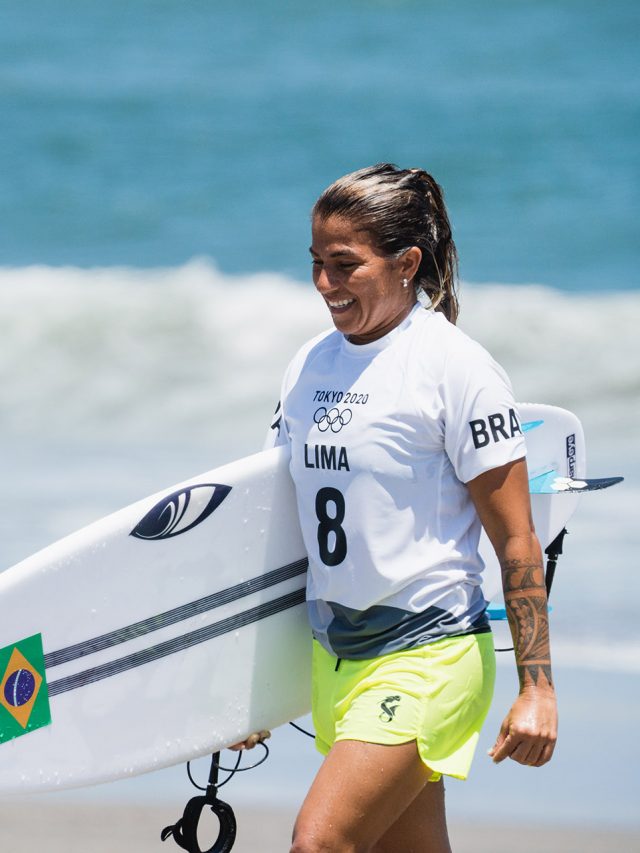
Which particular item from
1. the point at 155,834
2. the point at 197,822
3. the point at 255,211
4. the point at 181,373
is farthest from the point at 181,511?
the point at 255,211

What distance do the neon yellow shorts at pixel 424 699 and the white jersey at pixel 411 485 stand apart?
28 millimetres

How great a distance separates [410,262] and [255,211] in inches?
392

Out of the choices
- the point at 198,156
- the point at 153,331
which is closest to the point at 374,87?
the point at 198,156

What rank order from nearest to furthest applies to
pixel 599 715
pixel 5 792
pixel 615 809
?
pixel 5 792 → pixel 615 809 → pixel 599 715

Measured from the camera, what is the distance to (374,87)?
13398 millimetres

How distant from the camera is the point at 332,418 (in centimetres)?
235

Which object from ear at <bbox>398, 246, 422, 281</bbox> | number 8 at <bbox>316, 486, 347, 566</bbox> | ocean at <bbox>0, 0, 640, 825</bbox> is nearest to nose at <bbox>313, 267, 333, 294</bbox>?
ear at <bbox>398, 246, 422, 281</bbox>

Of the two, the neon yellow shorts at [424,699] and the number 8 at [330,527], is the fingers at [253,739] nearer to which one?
the neon yellow shorts at [424,699]

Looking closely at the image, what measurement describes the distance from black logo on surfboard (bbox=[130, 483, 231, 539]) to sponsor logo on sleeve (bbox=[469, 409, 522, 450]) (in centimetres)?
69

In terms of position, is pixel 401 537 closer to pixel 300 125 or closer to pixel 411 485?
pixel 411 485

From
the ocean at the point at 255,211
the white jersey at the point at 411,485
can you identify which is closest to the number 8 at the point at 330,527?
the white jersey at the point at 411,485

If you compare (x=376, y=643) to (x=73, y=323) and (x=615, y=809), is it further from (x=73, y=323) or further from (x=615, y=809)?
(x=73, y=323)

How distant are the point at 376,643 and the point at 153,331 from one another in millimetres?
8449

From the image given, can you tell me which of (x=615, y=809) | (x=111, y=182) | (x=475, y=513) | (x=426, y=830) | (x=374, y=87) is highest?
(x=374, y=87)
